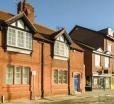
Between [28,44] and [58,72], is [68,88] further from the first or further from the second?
[28,44]

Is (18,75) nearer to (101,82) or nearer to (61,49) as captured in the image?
(61,49)

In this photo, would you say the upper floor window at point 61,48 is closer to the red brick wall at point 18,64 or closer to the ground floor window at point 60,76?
the ground floor window at point 60,76

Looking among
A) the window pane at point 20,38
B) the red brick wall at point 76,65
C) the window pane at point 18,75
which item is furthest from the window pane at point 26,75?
the red brick wall at point 76,65

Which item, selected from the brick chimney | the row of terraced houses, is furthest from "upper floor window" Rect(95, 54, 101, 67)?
the brick chimney

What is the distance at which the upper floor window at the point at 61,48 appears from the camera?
34375 mm

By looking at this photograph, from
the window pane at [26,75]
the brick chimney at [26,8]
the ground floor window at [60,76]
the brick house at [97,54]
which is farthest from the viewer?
the brick house at [97,54]

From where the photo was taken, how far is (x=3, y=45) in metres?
27.0

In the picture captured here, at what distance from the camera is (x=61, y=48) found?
35219 millimetres

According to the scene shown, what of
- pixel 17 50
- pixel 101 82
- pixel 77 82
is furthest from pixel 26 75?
pixel 101 82

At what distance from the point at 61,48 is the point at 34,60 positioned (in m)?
5.20

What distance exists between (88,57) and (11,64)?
22422mm

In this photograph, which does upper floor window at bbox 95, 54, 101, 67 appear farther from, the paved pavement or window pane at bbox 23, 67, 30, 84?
window pane at bbox 23, 67, 30, 84

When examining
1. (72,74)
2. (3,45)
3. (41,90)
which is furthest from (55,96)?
(3,45)

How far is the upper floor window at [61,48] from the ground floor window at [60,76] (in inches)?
75.4
